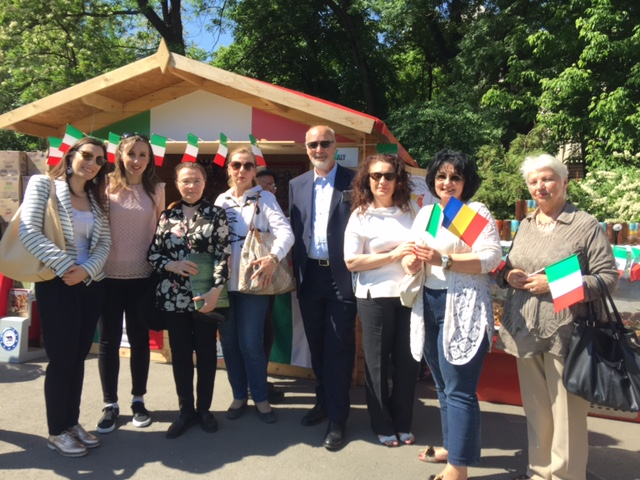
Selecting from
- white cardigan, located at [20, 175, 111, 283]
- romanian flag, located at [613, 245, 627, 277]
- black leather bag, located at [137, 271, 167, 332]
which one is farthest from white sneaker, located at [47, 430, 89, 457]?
romanian flag, located at [613, 245, 627, 277]

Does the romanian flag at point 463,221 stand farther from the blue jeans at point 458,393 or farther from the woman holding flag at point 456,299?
the blue jeans at point 458,393

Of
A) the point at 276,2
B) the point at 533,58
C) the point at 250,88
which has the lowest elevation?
the point at 250,88

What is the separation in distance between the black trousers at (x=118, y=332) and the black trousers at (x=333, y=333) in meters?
1.15

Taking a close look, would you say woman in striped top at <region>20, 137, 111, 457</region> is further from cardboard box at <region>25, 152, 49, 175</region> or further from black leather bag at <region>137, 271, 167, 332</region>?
cardboard box at <region>25, 152, 49, 175</region>

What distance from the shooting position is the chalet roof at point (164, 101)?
14.2ft

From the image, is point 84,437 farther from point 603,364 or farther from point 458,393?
point 603,364

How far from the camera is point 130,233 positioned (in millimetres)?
3467

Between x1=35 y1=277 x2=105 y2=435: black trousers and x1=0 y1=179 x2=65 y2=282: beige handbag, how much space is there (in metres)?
0.10

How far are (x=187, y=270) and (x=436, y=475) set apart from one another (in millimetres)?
1904

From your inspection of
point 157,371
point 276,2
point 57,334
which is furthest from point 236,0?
point 57,334

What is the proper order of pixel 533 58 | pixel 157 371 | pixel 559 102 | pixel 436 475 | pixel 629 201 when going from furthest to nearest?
pixel 533 58 → pixel 559 102 → pixel 629 201 → pixel 157 371 → pixel 436 475

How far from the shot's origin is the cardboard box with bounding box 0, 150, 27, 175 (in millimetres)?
5695

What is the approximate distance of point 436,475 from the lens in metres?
2.97

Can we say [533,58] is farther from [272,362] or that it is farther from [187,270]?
[187,270]
